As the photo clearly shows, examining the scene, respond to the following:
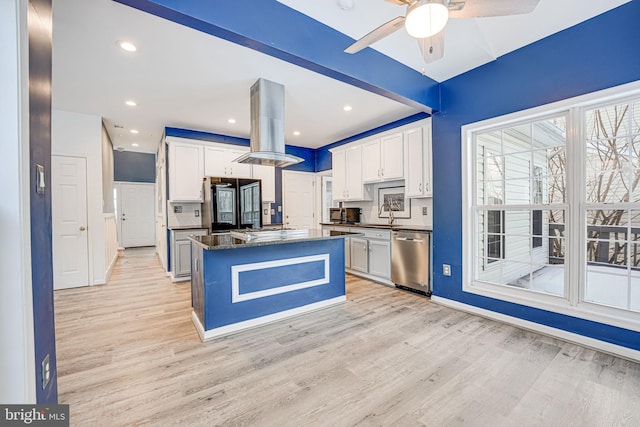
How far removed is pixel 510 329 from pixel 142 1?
12.8ft

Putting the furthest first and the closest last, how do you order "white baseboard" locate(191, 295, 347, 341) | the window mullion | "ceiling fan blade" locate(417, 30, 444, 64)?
"white baseboard" locate(191, 295, 347, 341), the window mullion, "ceiling fan blade" locate(417, 30, 444, 64)

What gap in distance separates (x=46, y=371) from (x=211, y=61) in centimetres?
261

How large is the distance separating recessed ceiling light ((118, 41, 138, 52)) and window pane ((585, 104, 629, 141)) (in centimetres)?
406

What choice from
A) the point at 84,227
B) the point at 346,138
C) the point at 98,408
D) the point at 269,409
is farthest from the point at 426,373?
the point at 84,227

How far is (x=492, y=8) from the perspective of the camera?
5.14ft

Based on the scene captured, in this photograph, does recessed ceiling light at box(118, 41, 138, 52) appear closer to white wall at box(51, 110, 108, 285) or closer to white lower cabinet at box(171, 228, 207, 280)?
white wall at box(51, 110, 108, 285)

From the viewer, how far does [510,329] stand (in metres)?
2.62

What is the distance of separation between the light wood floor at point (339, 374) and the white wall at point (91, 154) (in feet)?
4.89

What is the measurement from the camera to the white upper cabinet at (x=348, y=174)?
4828 millimetres

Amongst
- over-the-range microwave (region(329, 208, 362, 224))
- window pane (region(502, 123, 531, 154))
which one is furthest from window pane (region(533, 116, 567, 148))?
over-the-range microwave (region(329, 208, 362, 224))

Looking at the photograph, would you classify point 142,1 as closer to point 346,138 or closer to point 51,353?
point 51,353

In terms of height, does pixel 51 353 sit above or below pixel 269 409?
above

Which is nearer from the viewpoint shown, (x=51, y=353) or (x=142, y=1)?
(x=51, y=353)

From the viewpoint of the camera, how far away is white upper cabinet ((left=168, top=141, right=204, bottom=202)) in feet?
14.7
